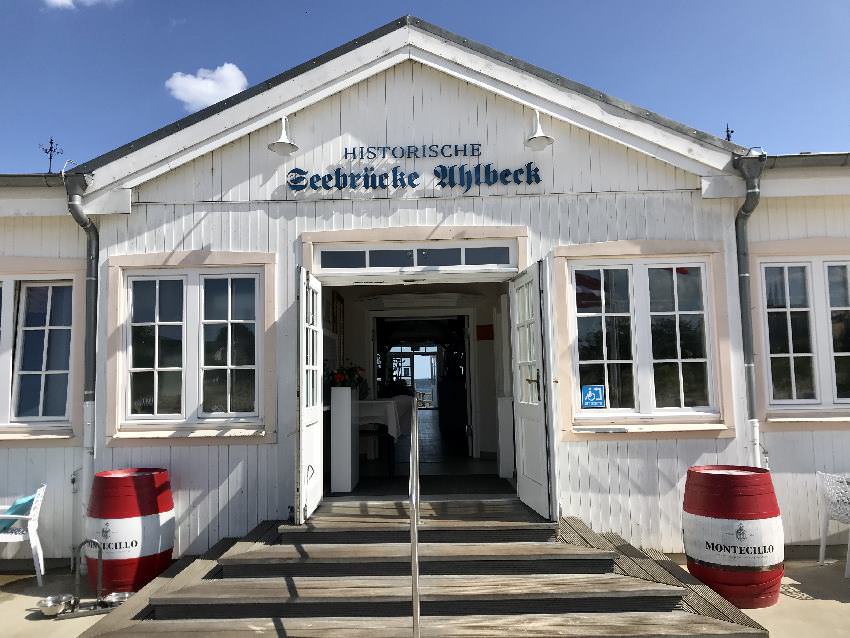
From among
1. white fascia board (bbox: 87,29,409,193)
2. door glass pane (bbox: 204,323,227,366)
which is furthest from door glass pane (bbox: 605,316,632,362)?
door glass pane (bbox: 204,323,227,366)

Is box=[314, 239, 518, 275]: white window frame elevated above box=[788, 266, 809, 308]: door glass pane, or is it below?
above

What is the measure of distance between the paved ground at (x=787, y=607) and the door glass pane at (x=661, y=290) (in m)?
2.33

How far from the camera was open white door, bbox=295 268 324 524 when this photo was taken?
4.67 meters

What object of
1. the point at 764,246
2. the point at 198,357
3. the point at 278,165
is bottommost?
the point at 198,357

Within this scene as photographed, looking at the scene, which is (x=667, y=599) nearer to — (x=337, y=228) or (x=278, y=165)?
(x=337, y=228)

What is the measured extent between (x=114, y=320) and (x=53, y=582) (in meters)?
2.18

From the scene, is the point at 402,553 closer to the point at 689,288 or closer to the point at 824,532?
the point at 689,288

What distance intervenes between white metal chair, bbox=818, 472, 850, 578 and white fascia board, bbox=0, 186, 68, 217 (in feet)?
22.6

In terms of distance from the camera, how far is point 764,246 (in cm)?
552

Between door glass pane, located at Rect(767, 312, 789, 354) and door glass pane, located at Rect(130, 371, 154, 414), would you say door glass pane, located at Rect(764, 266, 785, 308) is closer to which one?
door glass pane, located at Rect(767, 312, 789, 354)

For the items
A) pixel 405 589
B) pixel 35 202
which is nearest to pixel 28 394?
pixel 35 202

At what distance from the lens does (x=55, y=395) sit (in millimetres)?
5660

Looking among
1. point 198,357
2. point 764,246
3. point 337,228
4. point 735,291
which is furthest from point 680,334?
point 198,357

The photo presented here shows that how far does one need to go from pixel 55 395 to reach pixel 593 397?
4824mm
